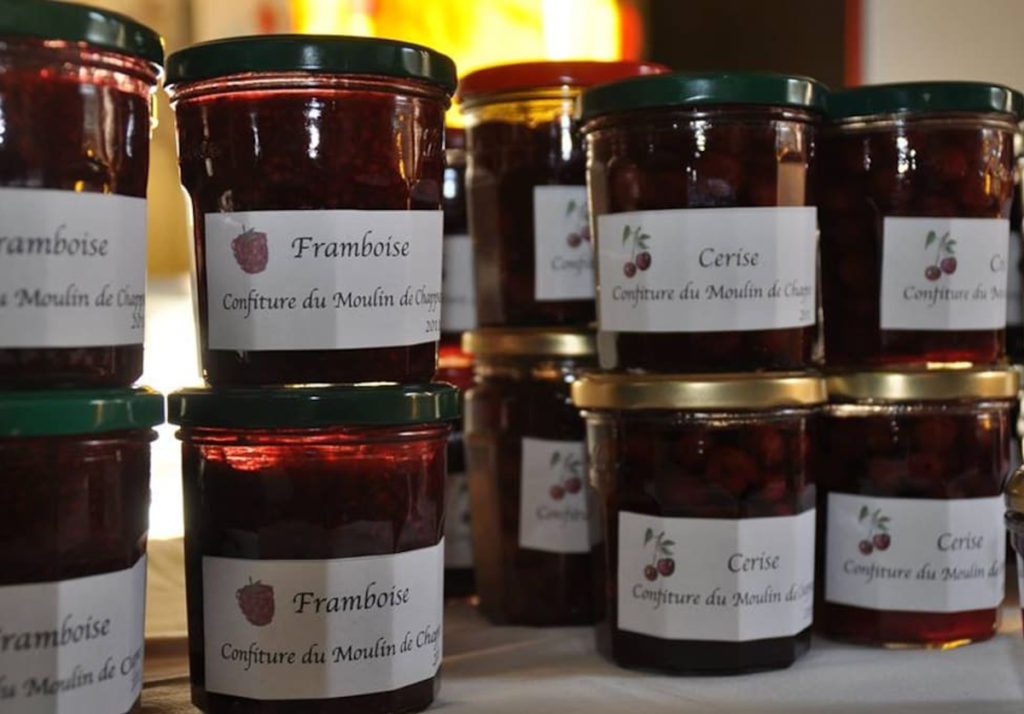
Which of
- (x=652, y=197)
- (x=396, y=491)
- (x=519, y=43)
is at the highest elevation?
(x=519, y=43)

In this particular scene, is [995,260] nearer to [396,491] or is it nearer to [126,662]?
[396,491]

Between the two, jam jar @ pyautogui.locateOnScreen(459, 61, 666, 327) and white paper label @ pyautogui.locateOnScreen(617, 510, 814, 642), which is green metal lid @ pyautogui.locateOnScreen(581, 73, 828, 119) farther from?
white paper label @ pyautogui.locateOnScreen(617, 510, 814, 642)

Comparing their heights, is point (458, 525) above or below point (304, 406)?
below

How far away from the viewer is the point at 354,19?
9.48ft

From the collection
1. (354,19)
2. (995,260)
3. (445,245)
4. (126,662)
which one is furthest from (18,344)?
(354,19)

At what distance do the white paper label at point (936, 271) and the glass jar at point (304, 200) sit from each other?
1.39 feet

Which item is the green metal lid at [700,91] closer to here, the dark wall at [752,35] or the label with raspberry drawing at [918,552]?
the label with raspberry drawing at [918,552]

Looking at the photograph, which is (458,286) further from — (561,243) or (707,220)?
(707,220)

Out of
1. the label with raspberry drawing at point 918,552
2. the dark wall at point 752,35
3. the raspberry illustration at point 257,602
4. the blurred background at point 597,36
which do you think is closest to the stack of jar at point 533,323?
the label with raspberry drawing at point 918,552

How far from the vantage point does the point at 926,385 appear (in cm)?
112

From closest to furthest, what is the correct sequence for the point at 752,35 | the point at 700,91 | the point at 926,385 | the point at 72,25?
1. the point at 72,25
2. the point at 700,91
3. the point at 926,385
4. the point at 752,35

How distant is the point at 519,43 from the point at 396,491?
219 centimetres

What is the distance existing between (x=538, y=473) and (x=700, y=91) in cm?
40

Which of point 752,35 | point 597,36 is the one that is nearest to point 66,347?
point 752,35
